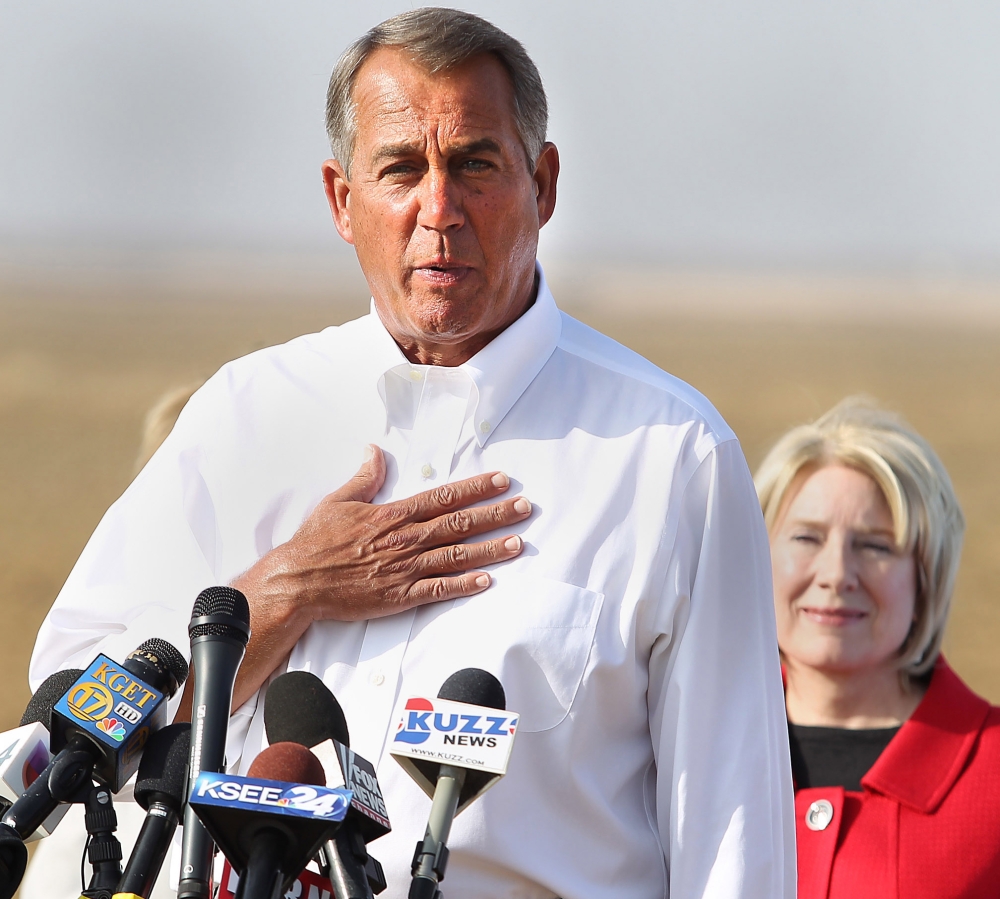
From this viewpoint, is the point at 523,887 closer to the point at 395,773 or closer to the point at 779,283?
the point at 395,773

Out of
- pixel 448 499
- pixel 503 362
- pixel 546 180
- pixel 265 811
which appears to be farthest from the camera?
pixel 546 180

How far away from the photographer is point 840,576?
3.79 meters

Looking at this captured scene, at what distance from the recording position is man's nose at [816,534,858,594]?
12.4 feet

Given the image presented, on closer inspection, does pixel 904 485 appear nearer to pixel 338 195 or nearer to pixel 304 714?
pixel 338 195

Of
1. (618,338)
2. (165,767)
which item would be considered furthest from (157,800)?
(618,338)

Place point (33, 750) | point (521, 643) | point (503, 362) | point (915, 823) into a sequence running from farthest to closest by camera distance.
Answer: point (915, 823) → point (503, 362) → point (521, 643) → point (33, 750)

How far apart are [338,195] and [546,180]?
38 centimetres

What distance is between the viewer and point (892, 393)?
86.7 ft

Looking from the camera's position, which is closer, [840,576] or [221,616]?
[221,616]

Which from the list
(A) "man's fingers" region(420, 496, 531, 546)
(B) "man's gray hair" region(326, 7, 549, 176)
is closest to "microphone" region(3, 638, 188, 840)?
(A) "man's fingers" region(420, 496, 531, 546)

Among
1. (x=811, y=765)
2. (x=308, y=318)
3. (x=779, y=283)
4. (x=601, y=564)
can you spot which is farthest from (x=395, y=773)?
(x=779, y=283)

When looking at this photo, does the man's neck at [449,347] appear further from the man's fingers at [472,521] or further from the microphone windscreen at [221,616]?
the microphone windscreen at [221,616]

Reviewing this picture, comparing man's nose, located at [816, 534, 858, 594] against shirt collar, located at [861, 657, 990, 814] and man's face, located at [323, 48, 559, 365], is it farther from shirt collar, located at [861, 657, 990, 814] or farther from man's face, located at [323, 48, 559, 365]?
man's face, located at [323, 48, 559, 365]

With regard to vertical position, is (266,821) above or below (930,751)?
below
